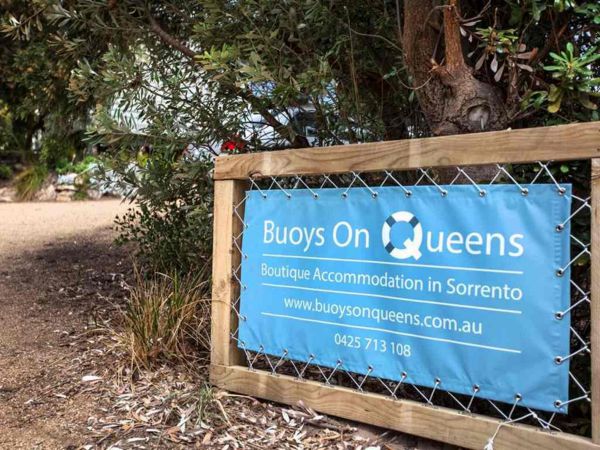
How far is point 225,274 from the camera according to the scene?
11.1ft

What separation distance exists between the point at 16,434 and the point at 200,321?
1.26m

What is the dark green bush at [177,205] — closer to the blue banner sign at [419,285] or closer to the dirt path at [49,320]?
the dirt path at [49,320]

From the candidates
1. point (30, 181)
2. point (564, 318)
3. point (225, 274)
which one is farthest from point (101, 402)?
point (30, 181)

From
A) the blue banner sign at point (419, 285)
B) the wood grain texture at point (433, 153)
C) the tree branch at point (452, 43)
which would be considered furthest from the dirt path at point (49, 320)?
the tree branch at point (452, 43)

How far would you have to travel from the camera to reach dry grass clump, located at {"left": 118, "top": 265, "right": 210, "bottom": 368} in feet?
12.2

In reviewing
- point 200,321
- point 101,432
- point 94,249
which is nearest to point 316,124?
point 200,321

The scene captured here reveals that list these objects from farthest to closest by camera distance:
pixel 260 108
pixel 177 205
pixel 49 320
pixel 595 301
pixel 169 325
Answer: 1. pixel 177 205
2. pixel 49 320
3. pixel 260 108
4. pixel 169 325
5. pixel 595 301

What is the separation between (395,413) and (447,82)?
5.43 feet

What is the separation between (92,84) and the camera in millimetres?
4547

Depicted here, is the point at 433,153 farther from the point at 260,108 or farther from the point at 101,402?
the point at 101,402

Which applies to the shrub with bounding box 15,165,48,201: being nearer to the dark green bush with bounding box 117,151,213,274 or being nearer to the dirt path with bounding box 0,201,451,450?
the dirt path with bounding box 0,201,451,450

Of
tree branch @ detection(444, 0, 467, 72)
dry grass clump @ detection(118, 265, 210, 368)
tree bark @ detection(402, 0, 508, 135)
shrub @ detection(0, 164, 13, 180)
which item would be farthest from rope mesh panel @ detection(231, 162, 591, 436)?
shrub @ detection(0, 164, 13, 180)

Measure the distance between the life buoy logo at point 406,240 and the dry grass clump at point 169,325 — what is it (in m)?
1.62

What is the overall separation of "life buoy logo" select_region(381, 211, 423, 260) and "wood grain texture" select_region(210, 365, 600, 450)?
0.67 meters
